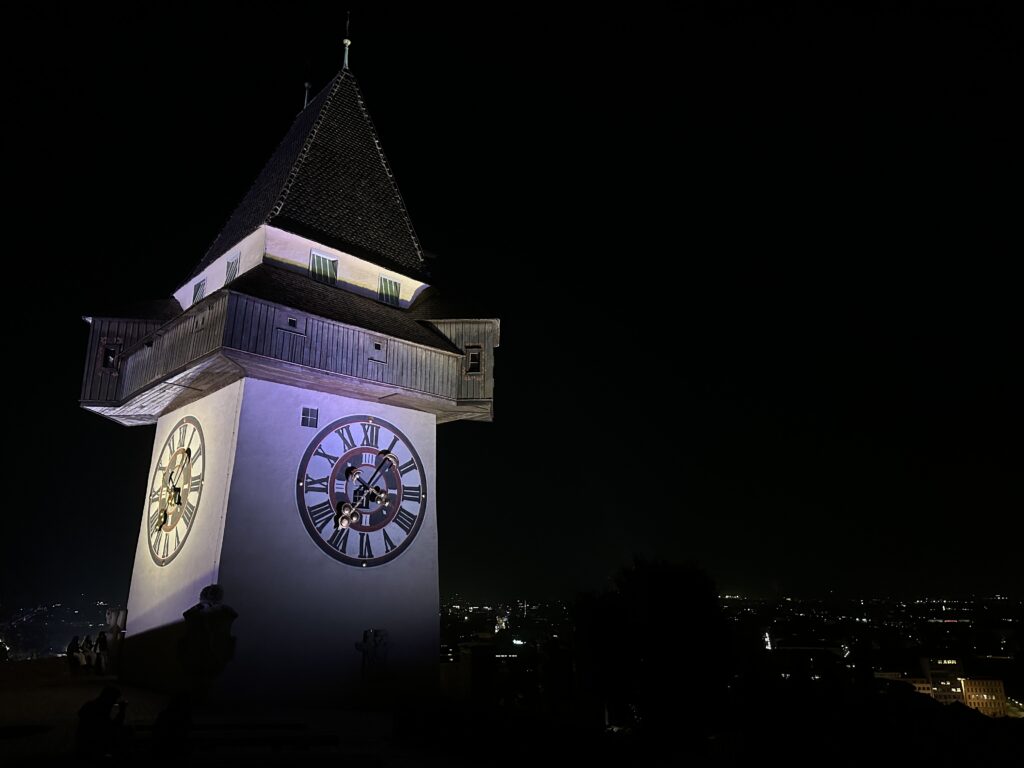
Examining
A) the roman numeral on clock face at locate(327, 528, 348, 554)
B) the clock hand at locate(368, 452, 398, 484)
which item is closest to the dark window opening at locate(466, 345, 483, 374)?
the clock hand at locate(368, 452, 398, 484)

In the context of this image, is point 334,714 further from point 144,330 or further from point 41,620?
point 41,620

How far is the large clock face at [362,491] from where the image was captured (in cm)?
1382

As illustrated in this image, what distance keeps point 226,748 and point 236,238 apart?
1108 centimetres

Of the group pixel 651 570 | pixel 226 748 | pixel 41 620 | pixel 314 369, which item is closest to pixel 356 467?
pixel 314 369

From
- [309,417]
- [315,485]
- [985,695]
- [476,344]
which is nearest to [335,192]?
[476,344]

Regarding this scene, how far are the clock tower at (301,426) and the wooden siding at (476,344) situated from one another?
35 millimetres

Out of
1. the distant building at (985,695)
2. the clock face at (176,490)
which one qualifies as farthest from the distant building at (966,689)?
the clock face at (176,490)

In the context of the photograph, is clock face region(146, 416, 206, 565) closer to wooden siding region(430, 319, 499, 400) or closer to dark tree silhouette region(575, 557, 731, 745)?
wooden siding region(430, 319, 499, 400)

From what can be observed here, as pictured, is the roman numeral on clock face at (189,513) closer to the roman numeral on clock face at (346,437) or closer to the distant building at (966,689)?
the roman numeral on clock face at (346,437)

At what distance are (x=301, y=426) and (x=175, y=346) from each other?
2956 millimetres

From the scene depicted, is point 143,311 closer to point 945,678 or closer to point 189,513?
point 189,513

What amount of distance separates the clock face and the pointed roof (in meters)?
4.36

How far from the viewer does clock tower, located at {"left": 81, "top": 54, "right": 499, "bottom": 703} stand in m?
13.0

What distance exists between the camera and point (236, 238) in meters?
16.1
